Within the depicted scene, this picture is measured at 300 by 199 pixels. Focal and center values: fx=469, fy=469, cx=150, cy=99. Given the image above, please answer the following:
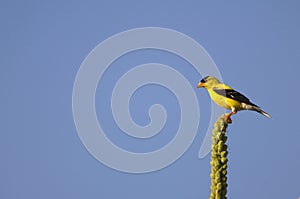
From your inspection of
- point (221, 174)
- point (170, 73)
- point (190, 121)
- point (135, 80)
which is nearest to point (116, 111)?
point (135, 80)

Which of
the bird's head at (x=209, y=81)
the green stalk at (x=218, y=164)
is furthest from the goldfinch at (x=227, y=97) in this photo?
the green stalk at (x=218, y=164)

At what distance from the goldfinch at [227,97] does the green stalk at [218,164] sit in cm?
425

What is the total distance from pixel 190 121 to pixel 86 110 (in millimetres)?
2836

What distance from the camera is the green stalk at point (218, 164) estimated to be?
693cm

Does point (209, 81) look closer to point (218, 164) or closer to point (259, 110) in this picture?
point (259, 110)

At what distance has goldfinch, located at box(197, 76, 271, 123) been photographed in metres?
12.3

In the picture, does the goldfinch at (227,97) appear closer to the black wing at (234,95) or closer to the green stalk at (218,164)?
the black wing at (234,95)

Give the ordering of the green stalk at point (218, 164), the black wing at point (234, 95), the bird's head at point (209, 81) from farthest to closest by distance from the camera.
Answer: the bird's head at point (209, 81), the black wing at point (234, 95), the green stalk at point (218, 164)

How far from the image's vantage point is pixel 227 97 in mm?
12352

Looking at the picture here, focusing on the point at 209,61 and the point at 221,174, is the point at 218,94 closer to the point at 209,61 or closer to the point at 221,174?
the point at 209,61

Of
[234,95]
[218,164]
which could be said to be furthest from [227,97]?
[218,164]

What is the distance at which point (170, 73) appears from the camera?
15.2m

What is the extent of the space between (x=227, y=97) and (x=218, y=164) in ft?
17.4

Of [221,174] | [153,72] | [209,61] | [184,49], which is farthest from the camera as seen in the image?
[153,72]
